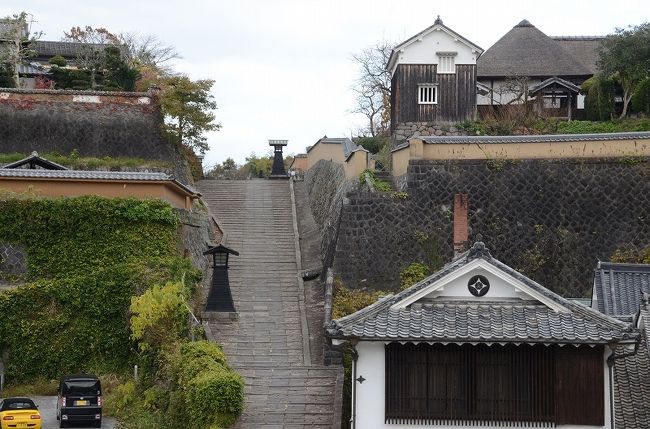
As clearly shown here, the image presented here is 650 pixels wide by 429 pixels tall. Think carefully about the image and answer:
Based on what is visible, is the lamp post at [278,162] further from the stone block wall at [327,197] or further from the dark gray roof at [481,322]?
the dark gray roof at [481,322]

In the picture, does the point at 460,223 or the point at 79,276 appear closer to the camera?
the point at 79,276

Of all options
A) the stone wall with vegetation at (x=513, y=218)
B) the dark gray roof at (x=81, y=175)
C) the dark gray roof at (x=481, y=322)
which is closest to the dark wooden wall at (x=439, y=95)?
the stone wall with vegetation at (x=513, y=218)

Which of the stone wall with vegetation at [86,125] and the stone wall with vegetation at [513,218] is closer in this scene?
the stone wall with vegetation at [513,218]

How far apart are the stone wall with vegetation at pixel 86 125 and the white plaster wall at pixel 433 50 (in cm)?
1022

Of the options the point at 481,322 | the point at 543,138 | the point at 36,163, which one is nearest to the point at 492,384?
the point at 481,322

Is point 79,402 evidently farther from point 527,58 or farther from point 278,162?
point 527,58

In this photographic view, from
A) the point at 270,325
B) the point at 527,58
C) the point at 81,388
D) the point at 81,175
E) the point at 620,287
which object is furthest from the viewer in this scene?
the point at 527,58

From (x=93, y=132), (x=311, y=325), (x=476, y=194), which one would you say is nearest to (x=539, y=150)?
(x=476, y=194)

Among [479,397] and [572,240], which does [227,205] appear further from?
[479,397]

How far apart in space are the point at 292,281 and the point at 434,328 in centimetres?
1387

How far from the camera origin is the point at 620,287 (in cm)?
2683

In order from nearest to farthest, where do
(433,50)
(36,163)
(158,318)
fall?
(158,318) → (36,163) → (433,50)

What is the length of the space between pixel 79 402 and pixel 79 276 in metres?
6.37

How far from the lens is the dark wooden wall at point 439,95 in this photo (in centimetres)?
4366
